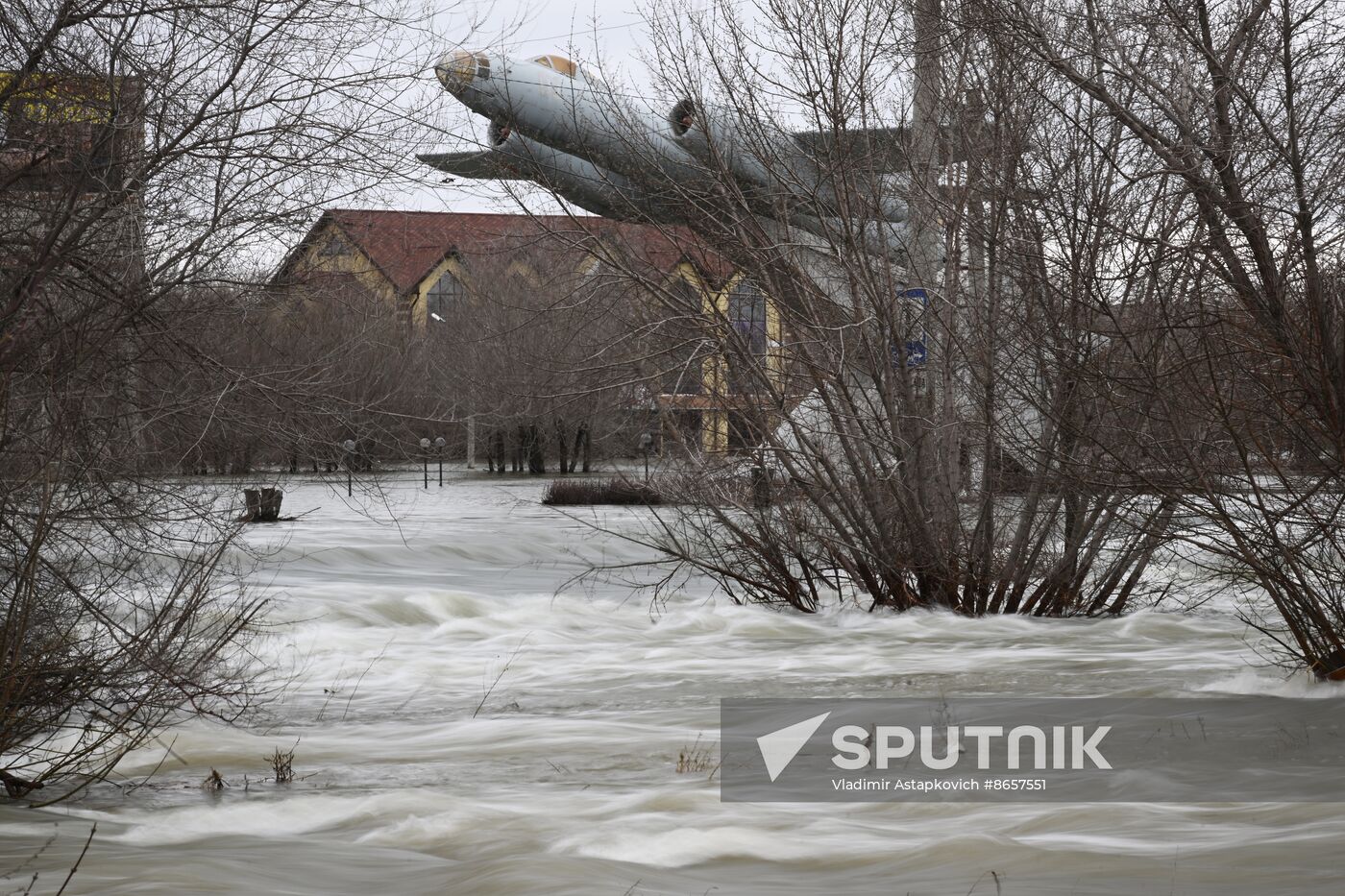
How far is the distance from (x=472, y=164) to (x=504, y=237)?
1247 millimetres

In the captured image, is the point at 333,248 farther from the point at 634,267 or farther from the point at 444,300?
the point at 444,300

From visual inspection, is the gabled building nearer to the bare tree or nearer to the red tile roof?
the red tile roof

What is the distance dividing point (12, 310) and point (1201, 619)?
9443 mm

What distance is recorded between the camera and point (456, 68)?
10305mm

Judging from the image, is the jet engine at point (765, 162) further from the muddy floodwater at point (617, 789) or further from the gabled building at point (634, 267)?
the muddy floodwater at point (617, 789)

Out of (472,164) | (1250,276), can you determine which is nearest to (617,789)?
(1250,276)

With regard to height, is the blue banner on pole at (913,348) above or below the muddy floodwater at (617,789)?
above

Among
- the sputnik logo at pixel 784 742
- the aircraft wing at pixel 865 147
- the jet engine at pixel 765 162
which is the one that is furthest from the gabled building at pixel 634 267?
the sputnik logo at pixel 784 742

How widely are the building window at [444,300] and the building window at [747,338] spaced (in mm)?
35672

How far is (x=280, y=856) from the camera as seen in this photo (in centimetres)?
595

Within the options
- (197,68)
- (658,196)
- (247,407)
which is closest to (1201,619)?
(658,196)

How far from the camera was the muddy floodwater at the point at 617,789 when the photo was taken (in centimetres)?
567

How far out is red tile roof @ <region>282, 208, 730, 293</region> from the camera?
1063 centimetres

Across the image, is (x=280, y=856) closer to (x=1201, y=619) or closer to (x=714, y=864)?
(x=714, y=864)
